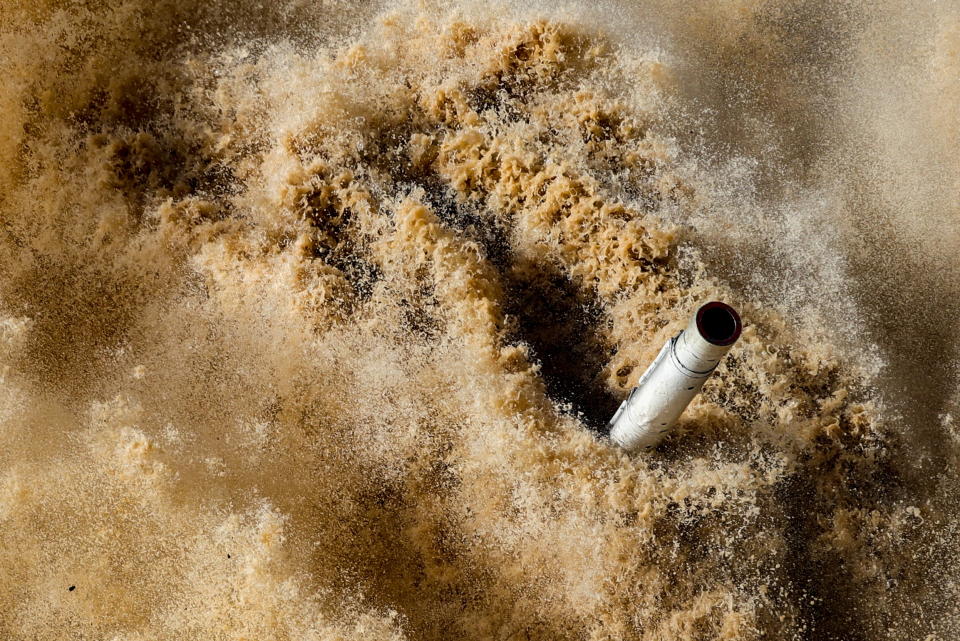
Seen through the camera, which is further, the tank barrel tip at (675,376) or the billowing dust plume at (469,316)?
the billowing dust plume at (469,316)

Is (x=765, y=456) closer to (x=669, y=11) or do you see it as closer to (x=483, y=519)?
(x=483, y=519)

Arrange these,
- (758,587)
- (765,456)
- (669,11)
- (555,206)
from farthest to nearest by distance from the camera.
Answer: (669,11), (555,206), (765,456), (758,587)

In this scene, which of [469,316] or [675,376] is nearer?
[675,376]

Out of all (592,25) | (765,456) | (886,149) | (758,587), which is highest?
(592,25)

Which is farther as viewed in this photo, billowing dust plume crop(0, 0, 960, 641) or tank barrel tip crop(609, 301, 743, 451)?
billowing dust plume crop(0, 0, 960, 641)

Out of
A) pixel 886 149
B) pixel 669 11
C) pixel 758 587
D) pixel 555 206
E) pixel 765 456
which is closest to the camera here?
pixel 758 587

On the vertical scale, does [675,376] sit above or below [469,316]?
above

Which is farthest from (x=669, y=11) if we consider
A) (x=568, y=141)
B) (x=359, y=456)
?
(x=359, y=456)

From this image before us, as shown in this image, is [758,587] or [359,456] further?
[359,456]
